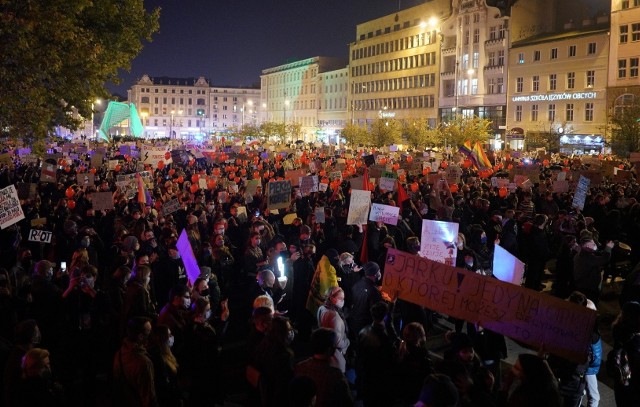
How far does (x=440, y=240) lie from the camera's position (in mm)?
10031

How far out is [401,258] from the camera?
7.10m

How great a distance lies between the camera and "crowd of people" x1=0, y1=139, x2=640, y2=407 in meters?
4.98

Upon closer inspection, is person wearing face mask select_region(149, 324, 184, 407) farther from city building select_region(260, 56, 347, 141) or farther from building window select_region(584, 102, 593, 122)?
city building select_region(260, 56, 347, 141)

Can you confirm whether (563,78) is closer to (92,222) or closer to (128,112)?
(128,112)

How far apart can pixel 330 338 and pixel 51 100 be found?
13.1 metres

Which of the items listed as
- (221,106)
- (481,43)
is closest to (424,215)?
(481,43)

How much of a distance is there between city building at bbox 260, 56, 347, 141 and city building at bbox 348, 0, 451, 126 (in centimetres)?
657

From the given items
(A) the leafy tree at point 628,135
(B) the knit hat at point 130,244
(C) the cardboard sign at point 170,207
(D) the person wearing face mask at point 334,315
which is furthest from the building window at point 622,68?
(D) the person wearing face mask at point 334,315

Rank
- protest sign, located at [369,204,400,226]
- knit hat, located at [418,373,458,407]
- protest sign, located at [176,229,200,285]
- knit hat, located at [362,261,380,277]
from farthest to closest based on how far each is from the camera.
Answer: protest sign, located at [369,204,400,226], protest sign, located at [176,229,200,285], knit hat, located at [362,261,380,277], knit hat, located at [418,373,458,407]

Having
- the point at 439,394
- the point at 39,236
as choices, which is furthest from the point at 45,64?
the point at 439,394

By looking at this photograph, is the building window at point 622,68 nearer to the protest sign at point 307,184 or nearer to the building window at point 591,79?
the building window at point 591,79

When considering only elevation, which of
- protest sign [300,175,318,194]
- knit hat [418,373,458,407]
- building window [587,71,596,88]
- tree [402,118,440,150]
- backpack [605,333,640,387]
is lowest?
backpack [605,333,640,387]

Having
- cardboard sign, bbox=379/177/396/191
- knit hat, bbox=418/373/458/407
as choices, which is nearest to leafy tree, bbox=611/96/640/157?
cardboard sign, bbox=379/177/396/191

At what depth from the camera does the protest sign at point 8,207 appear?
1073 cm
